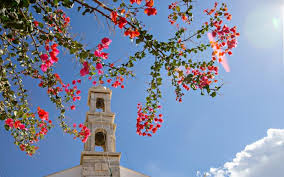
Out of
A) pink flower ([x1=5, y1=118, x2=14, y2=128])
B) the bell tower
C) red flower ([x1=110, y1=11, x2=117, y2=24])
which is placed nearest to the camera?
red flower ([x1=110, y1=11, x2=117, y2=24])

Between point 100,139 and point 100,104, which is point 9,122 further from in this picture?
point 100,104

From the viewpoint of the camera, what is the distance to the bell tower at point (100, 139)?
9.54m

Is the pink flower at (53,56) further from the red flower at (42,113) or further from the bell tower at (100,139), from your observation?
the bell tower at (100,139)

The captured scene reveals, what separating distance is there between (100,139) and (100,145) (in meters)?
0.32

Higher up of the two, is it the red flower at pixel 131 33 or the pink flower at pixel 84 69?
the red flower at pixel 131 33

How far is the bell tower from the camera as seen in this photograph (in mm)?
9539

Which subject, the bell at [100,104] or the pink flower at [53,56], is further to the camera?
the bell at [100,104]

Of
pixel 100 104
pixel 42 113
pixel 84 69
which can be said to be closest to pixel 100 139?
pixel 100 104

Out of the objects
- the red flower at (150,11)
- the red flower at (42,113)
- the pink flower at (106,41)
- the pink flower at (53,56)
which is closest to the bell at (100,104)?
the red flower at (42,113)

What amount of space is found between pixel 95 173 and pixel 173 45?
8.00 metres

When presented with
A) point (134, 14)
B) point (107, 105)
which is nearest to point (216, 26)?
point (134, 14)

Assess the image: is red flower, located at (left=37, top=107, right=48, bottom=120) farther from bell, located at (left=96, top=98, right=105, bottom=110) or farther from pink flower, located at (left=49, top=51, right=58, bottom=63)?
bell, located at (left=96, top=98, right=105, bottom=110)

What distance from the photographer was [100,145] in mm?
11484

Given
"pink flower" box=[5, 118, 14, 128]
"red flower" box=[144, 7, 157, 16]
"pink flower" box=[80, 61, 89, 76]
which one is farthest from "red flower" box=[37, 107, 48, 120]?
"red flower" box=[144, 7, 157, 16]
